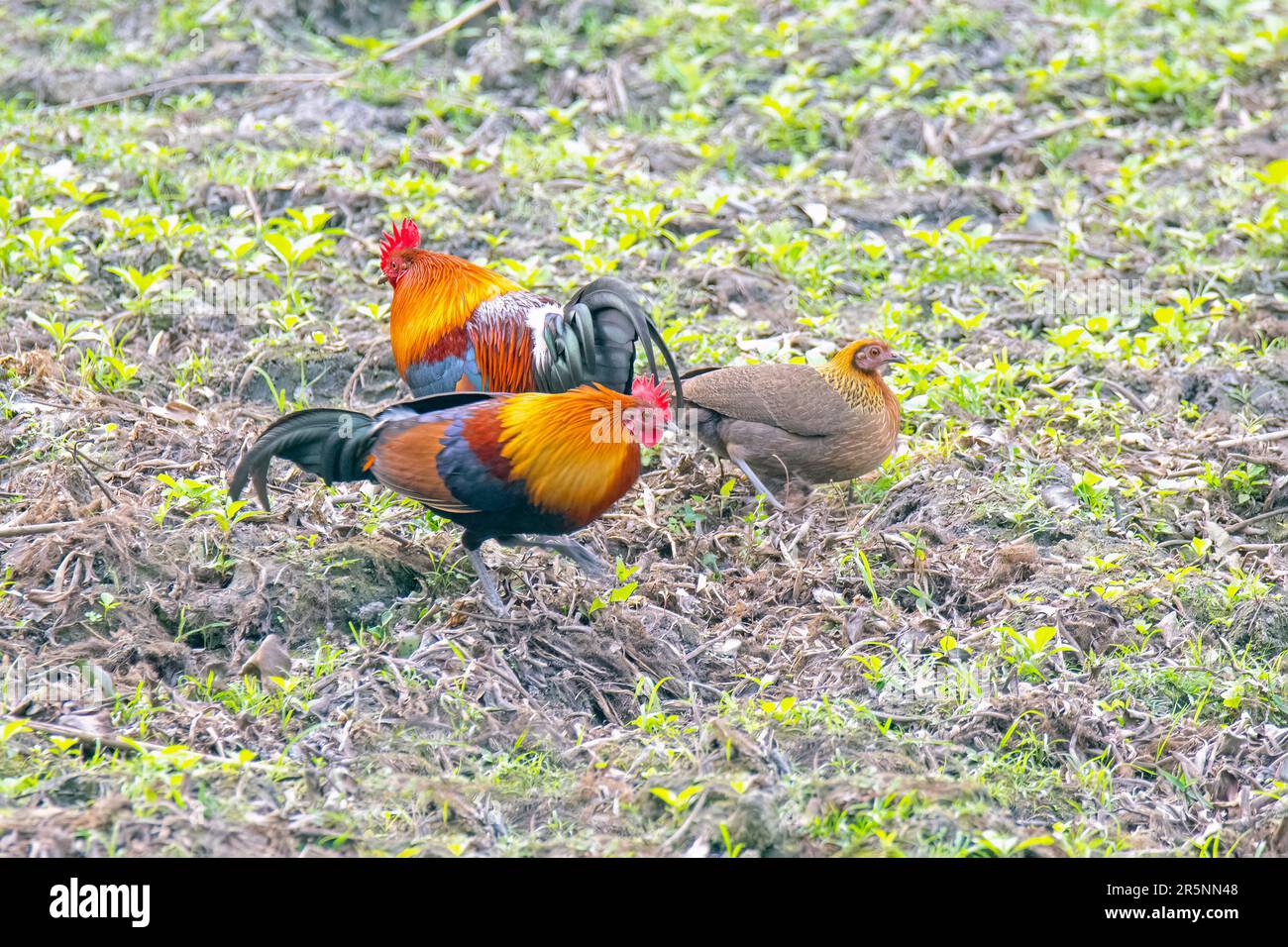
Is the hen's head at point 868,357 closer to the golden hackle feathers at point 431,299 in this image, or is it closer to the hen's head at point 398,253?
the golden hackle feathers at point 431,299

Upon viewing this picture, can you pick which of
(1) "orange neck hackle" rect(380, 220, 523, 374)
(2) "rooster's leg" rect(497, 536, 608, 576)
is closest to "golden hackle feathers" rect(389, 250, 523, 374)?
(1) "orange neck hackle" rect(380, 220, 523, 374)

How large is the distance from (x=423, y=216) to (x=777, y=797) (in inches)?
201

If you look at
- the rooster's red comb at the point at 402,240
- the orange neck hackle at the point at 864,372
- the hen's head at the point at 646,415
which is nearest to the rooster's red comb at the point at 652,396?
the hen's head at the point at 646,415

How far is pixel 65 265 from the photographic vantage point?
23.6ft

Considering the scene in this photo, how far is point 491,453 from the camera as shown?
5.13 meters

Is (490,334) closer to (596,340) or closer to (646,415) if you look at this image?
(596,340)

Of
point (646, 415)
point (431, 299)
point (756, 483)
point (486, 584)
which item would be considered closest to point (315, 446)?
point (486, 584)

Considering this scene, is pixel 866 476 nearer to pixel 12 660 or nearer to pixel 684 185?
pixel 684 185

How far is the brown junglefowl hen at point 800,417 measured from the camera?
6.22 metres

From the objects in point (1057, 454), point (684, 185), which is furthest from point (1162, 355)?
point (684, 185)

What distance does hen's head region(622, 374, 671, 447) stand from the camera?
5.24 metres

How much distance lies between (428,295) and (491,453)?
5.16 feet

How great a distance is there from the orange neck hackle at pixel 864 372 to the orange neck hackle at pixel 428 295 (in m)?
1.56

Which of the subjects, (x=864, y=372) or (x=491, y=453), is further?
(x=864, y=372)
